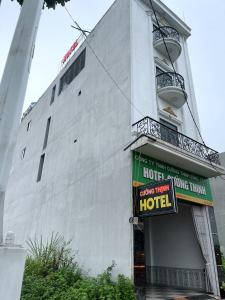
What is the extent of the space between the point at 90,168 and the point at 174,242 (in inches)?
200

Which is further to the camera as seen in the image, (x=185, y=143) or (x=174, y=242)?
(x=174, y=242)

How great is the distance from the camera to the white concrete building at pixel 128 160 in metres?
8.46

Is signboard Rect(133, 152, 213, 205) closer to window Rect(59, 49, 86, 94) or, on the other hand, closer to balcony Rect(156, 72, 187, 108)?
balcony Rect(156, 72, 187, 108)

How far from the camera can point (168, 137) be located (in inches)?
402

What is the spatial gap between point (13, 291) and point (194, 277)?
9.33 metres

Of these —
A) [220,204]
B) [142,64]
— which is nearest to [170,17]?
[142,64]

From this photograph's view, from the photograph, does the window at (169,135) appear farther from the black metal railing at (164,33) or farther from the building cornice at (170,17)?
the building cornice at (170,17)

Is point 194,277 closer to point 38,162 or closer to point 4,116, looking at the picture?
point 4,116

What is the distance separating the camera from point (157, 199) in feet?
23.7

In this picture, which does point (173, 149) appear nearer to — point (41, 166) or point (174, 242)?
point (174, 242)

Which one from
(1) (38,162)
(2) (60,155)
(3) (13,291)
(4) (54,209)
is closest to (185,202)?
(4) (54,209)

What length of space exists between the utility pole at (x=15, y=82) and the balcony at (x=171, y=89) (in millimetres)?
9405

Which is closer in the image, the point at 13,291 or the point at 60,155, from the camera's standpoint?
the point at 13,291

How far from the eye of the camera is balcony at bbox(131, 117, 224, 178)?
328 inches
